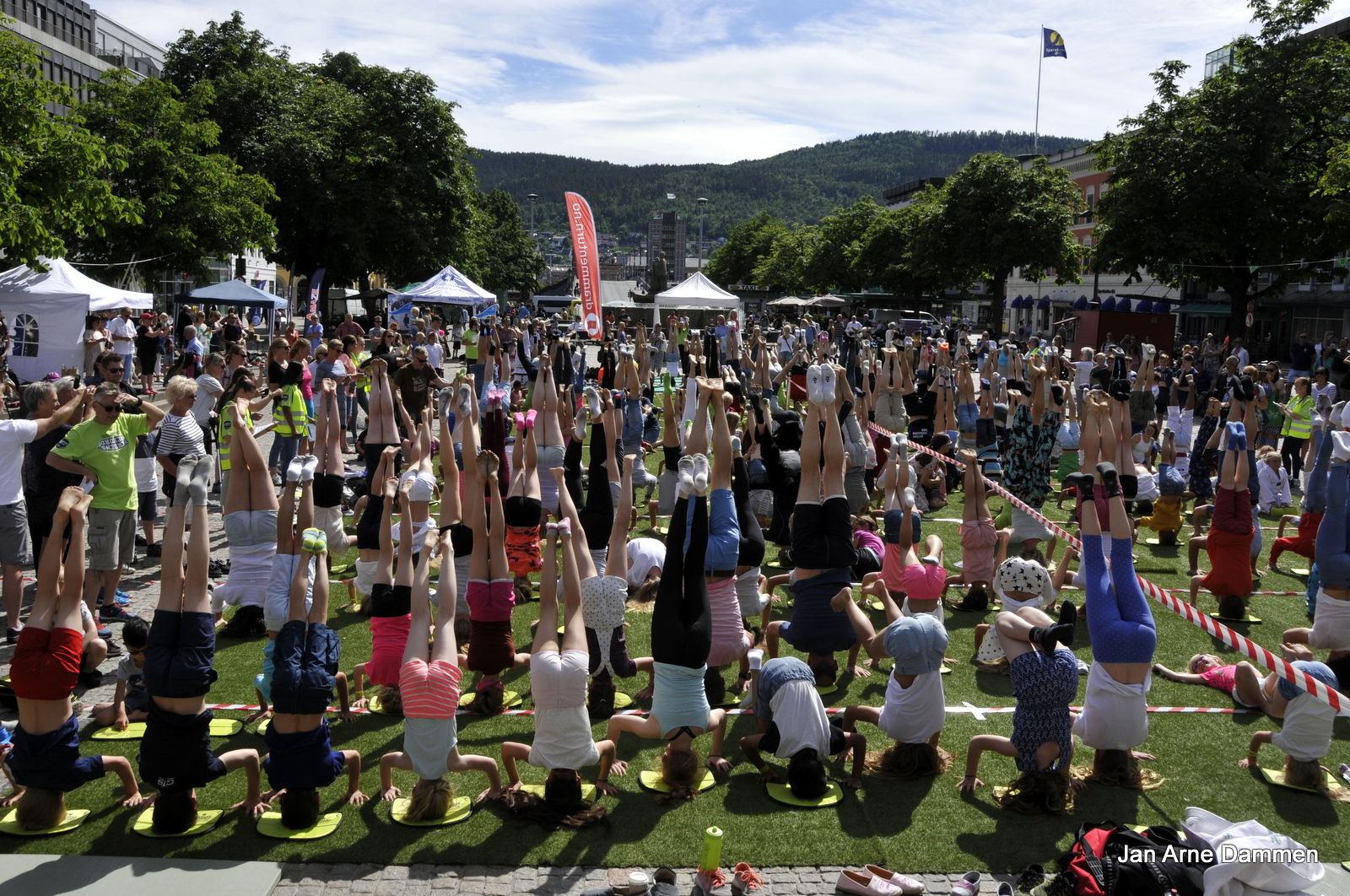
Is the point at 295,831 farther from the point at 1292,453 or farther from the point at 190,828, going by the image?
the point at 1292,453

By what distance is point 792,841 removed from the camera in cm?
507

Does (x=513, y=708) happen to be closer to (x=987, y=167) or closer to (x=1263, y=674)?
(x=1263, y=674)

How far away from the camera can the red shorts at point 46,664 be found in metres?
4.89

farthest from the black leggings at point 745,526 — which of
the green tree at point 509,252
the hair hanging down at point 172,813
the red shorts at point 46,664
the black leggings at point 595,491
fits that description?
the green tree at point 509,252

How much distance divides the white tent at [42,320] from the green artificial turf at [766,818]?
15.6 metres

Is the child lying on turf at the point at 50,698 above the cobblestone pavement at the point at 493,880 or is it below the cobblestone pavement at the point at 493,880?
above

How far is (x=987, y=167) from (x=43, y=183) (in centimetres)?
3666

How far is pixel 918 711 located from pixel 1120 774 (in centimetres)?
124

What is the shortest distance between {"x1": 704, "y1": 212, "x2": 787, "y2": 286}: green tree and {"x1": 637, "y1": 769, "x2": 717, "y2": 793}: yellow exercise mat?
104 m

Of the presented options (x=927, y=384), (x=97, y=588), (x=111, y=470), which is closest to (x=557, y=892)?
(x=97, y=588)

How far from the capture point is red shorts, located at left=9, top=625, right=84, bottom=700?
4.89 meters

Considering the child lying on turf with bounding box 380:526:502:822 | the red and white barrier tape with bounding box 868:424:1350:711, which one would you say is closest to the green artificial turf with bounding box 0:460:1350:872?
the child lying on turf with bounding box 380:526:502:822

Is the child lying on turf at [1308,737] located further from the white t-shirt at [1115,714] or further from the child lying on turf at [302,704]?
the child lying on turf at [302,704]

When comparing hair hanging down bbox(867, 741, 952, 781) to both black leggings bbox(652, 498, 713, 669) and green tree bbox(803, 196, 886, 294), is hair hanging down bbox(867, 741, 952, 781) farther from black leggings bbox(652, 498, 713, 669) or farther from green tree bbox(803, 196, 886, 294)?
green tree bbox(803, 196, 886, 294)
